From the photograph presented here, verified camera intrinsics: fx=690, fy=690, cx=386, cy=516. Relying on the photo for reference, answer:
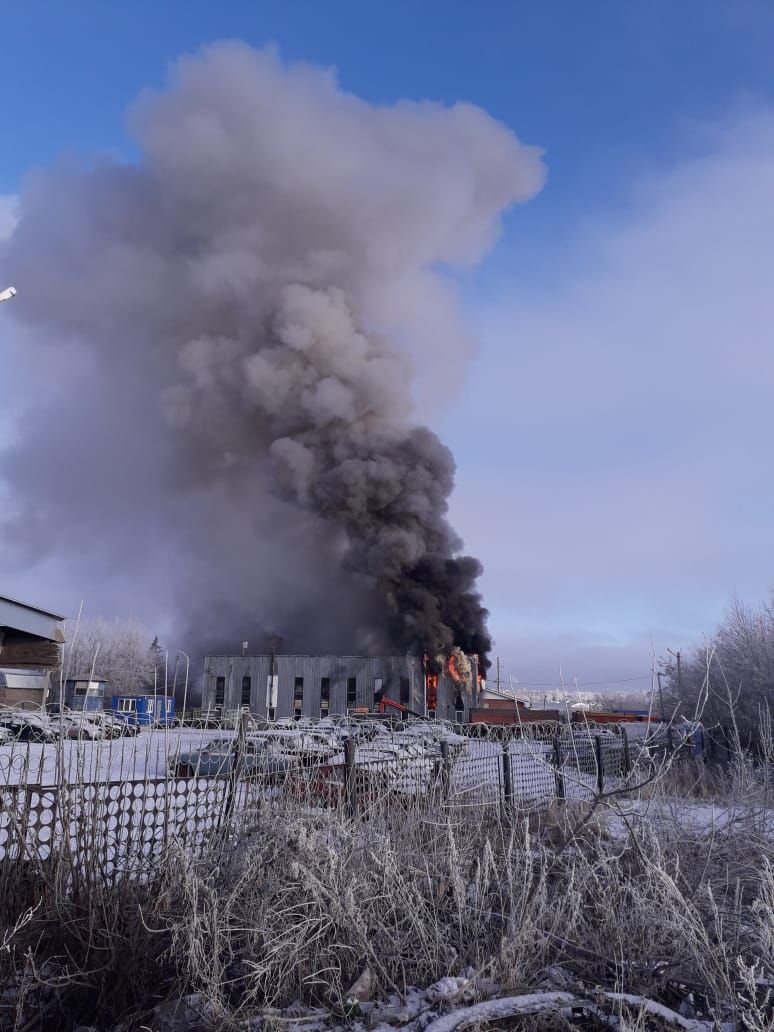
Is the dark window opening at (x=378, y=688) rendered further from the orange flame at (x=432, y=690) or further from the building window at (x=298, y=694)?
the building window at (x=298, y=694)

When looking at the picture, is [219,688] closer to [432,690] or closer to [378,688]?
[378,688]

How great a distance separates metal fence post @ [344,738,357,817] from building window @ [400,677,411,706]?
126 ft

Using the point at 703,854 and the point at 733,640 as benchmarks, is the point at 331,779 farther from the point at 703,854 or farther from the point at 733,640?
the point at 733,640

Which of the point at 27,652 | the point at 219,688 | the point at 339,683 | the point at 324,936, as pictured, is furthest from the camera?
the point at 219,688

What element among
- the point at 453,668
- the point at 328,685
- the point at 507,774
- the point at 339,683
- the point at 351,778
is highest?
the point at 453,668

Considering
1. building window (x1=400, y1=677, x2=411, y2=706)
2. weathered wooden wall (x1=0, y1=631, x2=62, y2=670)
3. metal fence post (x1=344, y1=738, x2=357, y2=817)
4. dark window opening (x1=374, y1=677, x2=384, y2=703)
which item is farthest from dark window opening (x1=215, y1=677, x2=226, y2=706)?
weathered wooden wall (x1=0, y1=631, x2=62, y2=670)

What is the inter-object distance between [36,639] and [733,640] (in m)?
23.8

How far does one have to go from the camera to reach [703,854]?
173 inches

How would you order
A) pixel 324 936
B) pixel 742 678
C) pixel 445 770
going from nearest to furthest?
pixel 324 936 < pixel 445 770 < pixel 742 678

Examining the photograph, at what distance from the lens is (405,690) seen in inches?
1704

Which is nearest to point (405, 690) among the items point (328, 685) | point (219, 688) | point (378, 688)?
point (378, 688)

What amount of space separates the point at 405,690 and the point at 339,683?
181 inches

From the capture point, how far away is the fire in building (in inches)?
A: 1714

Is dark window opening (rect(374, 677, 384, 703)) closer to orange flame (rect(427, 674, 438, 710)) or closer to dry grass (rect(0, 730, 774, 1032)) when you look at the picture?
orange flame (rect(427, 674, 438, 710))
